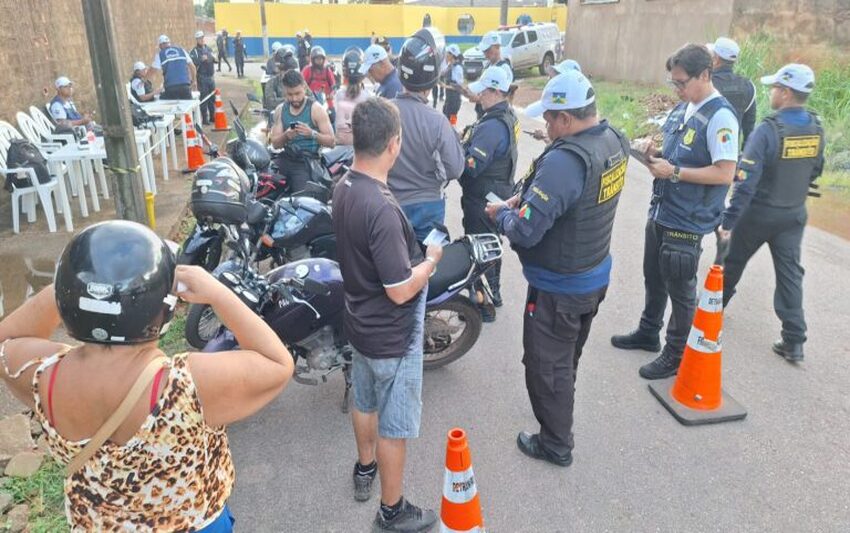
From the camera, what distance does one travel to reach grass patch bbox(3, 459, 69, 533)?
9.54ft

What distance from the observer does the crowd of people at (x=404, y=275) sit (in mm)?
1477

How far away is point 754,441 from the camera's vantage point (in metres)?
3.60

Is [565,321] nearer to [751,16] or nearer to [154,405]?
[154,405]

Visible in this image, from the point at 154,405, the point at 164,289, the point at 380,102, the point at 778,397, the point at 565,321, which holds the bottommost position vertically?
the point at 778,397

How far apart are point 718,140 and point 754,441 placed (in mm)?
1786

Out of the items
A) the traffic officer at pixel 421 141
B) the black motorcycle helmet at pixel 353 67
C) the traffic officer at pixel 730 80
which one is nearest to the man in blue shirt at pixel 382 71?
the traffic officer at pixel 421 141

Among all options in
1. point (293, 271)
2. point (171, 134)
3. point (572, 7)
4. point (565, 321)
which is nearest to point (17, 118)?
point (171, 134)

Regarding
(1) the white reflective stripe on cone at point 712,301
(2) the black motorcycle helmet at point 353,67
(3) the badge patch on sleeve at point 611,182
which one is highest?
(2) the black motorcycle helmet at point 353,67

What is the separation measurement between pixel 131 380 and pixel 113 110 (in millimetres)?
4206

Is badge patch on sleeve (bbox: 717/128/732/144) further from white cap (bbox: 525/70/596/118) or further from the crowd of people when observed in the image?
white cap (bbox: 525/70/596/118)

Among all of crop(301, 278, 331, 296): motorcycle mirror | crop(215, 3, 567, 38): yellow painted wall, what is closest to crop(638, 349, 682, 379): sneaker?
crop(301, 278, 331, 296): motorcycle mirror

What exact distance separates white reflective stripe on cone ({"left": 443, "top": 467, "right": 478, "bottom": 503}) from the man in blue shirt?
3.50 meters

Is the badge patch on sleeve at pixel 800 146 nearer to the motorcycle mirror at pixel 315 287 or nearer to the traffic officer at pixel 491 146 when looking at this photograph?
the traffic officer at pixel 491 146

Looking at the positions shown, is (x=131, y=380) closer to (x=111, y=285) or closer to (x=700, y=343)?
(x=111, y=285)
